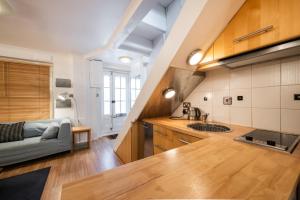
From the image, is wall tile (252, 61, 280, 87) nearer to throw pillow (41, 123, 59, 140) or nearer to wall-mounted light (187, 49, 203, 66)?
wall-mounted light (187, 49, 203, 66)

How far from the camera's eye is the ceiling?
1.58 m

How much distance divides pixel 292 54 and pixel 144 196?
148 centimetres

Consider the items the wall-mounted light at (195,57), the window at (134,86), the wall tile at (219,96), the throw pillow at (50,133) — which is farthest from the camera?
the window at (134,86)

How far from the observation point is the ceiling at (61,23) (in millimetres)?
1584

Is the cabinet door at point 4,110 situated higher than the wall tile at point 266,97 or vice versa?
the wall tile at point 266,97

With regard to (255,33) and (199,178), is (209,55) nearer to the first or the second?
(255,33)

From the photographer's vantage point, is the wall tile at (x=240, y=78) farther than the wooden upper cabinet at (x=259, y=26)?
Result: Yes

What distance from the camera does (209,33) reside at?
45.8 inches

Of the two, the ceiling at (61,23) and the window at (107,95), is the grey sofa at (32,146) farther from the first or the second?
the ceiling at (61,23)

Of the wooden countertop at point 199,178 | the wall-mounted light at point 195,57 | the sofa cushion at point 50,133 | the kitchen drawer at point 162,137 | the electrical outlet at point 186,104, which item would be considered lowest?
the sofa cushion at point 50,133

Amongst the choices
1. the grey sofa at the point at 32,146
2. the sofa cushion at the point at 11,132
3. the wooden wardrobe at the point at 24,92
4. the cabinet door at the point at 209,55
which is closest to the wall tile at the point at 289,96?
the cabinet door at the point at 209,55

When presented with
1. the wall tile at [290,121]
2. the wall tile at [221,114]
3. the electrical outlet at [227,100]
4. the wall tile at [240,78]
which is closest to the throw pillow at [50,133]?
the wall tile at [221,114]

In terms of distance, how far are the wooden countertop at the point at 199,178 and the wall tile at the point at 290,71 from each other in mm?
A: 732

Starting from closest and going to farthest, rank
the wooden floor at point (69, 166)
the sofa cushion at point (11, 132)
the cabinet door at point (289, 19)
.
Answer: the cabinet door at point (289, 19)
the wooden floor at point (69, 166)
the sofa cushion at point (11, 132)
